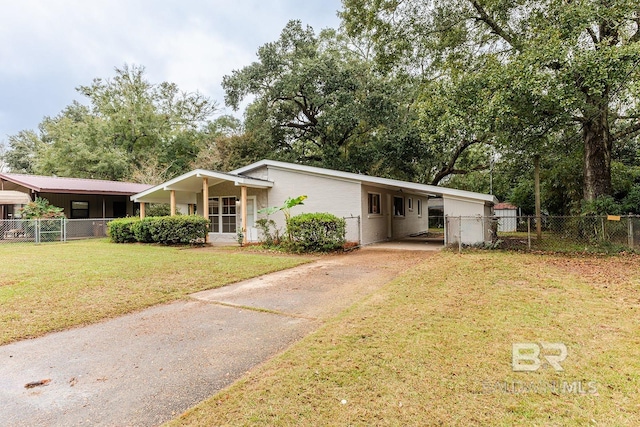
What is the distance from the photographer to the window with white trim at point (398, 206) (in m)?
17.8

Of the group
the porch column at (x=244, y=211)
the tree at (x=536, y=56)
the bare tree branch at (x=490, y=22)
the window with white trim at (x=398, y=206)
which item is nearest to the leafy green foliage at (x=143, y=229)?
the porch column at (x=244, y=211)

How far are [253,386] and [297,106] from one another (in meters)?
22.6

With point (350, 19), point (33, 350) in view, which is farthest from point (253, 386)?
point (350, 19)

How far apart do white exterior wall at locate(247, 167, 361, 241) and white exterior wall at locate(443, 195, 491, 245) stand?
3588 mm

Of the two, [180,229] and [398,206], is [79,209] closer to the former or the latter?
[180,229]

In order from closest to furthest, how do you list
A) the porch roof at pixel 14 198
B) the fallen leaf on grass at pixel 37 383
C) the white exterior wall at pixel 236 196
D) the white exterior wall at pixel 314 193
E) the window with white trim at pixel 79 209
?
A: the fallen leaf on grass at pixel 37 383 → the white exterior wall at pixel 314 193 → the white exterior wall at pixel 236 196 → the porch roof at pixel 14 198 → the window with white trim at pixel 79 209

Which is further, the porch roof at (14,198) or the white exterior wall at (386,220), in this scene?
the porch roof at (14,198)

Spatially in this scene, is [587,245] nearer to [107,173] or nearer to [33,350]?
[33,350]

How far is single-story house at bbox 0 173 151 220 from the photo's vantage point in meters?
17.8

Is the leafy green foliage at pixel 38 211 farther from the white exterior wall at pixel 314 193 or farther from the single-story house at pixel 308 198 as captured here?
the white exterior wall at pixel 314 193

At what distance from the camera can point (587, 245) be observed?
11000 millimetres

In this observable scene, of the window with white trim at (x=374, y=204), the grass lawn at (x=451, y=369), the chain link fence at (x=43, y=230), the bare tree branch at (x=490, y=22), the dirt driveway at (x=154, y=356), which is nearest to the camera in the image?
the grass lawn at (x=451, y=369)

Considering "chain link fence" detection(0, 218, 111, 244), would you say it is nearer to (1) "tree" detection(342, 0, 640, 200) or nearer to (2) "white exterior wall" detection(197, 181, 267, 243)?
(2) "white exterior wall" detection(197, 181, 267, 243)

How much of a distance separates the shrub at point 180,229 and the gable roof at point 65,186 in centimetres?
721
